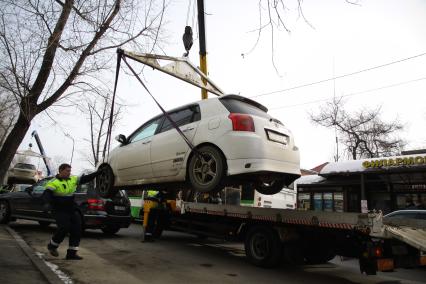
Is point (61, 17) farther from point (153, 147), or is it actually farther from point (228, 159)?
point (228, 159)

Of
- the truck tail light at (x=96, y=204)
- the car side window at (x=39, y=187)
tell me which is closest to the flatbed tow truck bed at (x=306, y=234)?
the truck tail light at (x=96, y=204)

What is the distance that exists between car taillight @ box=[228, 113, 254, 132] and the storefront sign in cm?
1226

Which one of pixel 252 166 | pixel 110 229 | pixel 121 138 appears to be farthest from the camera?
pixel 110 229

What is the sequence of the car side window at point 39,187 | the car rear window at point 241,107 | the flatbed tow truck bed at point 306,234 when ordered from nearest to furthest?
the flatbed tow truck bed at point 306,234 → the car rear window at point 241,107 → the car side window at point 39,187

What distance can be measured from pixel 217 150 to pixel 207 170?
0.35 m

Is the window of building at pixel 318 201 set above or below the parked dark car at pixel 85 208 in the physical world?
above

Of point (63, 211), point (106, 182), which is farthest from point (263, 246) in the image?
point (63, 211)

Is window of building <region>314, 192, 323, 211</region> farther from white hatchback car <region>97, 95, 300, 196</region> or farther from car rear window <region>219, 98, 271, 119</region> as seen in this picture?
car rear window <region>219, 98, 271, 119</region>

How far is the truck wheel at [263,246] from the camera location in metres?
6.85

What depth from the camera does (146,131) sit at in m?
7.29

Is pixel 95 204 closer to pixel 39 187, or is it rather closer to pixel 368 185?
pixel 39 187

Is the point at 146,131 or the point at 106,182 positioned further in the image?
the point at 106,182

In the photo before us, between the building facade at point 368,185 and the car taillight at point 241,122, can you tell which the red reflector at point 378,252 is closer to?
the car taillight at point 241,122

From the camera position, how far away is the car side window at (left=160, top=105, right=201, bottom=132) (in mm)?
6168
